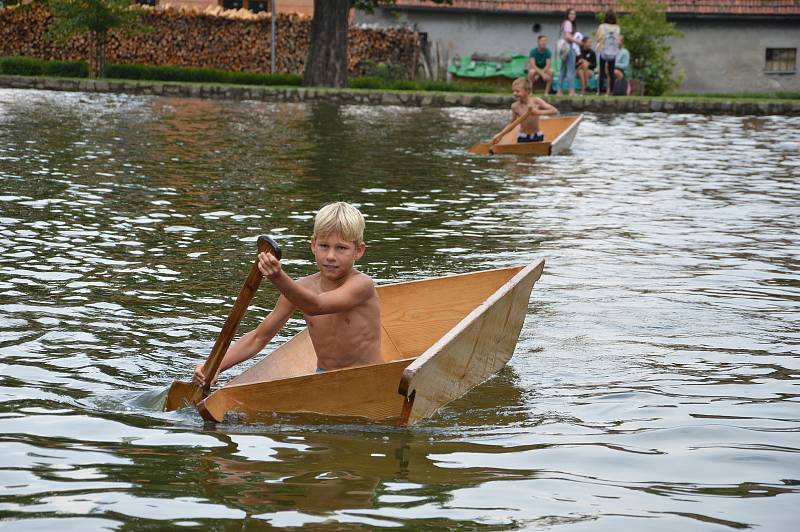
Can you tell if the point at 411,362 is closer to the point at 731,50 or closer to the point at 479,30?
the point at 479,30

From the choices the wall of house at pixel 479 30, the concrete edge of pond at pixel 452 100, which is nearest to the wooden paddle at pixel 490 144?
the concrete edge of pond at pixel 452 100

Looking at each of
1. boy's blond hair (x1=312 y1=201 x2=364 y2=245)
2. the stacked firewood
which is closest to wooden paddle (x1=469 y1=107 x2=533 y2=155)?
boy's blond hair (x1=312 y1=201 x2=364 y2=245)

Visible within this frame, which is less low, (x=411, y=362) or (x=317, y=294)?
(x=317, y=294)

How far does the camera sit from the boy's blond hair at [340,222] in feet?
20.6

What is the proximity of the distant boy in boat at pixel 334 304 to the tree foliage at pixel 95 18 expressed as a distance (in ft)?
95.1

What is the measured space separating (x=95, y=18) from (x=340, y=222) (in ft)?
97.6

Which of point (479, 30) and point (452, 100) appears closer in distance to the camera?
point (452, 100)

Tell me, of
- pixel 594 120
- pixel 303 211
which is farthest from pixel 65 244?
pixel 594 120

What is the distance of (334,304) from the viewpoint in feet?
21.4

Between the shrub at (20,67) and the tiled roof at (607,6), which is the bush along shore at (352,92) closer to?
the shrub at (20,67)

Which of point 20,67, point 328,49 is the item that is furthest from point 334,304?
point 20,67

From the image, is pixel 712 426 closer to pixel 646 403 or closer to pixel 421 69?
pixel 646 403

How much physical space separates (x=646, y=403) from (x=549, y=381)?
732 mm

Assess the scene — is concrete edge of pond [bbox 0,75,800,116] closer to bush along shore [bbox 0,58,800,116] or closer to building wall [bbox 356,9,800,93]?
bush along shore [bbox 0,58,800,116]
